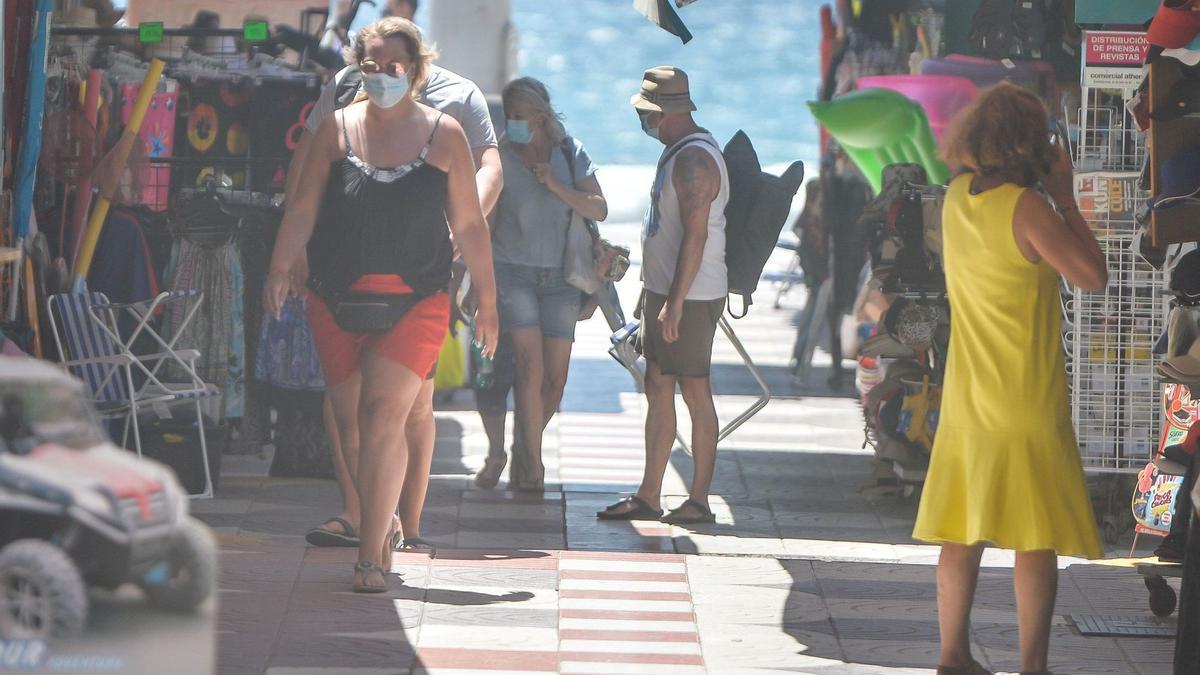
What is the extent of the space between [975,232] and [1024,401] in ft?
1.46

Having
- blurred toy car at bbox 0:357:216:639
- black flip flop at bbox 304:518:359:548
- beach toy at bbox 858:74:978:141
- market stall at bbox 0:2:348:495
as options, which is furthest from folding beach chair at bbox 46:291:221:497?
blurred toy car at bbox 0:357:216:639

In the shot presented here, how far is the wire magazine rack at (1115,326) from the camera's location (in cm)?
679

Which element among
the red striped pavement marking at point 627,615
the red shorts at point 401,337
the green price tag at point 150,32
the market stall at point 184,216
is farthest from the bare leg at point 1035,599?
the green price tag at point 150,32

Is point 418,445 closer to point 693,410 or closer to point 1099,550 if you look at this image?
point 693,410

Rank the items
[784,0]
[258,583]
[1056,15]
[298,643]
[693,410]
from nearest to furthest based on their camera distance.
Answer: [298,643]
[258,583]
[693,410]
[1056,15]
[784,0]

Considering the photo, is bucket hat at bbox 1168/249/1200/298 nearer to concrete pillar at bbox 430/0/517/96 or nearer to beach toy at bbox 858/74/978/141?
beach toy at bbox 858/74/978/141

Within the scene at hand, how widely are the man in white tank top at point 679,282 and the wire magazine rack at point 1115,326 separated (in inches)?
55.7

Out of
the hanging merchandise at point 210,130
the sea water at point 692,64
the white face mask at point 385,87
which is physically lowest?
the sea water at point 692,64

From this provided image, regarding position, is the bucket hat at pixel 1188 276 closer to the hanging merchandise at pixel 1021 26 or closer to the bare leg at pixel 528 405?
the hanging merchandise at pixel 1021 26

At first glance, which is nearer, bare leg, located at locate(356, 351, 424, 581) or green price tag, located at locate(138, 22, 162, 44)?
bare leg, located at locate(356, 351, 424, 581)

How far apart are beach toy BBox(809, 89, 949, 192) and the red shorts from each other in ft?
10.1

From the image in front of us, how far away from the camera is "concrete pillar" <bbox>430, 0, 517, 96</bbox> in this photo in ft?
43.3

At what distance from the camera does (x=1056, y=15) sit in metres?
7.77

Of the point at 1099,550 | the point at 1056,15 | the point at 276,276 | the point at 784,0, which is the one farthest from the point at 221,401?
the point at 784,0
